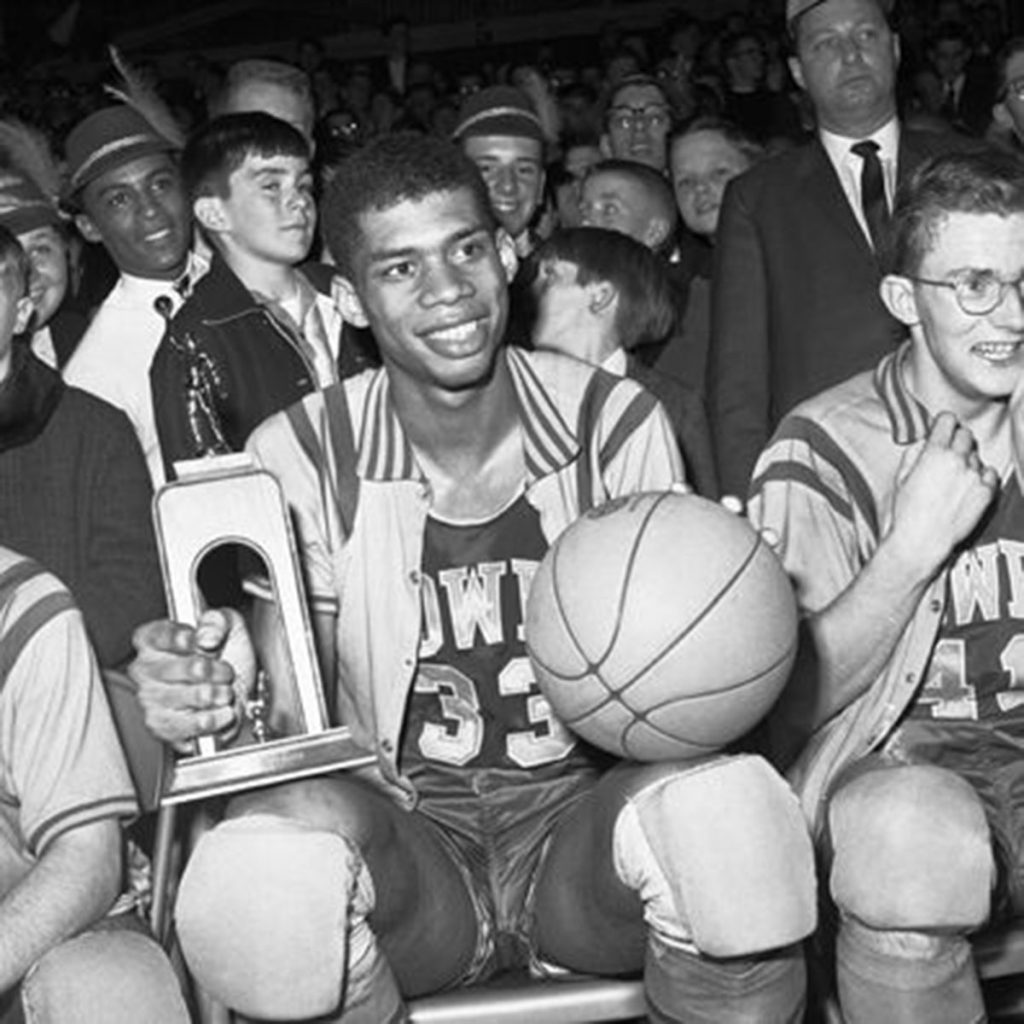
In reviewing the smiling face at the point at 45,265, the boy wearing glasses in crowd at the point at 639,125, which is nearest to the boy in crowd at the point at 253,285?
the smiling face at the point at 45,265

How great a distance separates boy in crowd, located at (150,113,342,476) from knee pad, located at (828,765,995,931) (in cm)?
200

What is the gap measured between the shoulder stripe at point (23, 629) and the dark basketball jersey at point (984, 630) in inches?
52.5

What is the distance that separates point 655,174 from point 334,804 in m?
3.24

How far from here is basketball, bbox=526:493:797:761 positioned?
2.85 m

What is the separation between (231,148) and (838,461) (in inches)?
87.4

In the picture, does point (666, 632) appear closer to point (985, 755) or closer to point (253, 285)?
point (985, 755)

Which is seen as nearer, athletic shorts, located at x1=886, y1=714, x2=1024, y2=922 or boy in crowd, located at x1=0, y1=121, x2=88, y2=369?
athletic shorts, located at x1=886, y1=714, x2=1024, y2=922

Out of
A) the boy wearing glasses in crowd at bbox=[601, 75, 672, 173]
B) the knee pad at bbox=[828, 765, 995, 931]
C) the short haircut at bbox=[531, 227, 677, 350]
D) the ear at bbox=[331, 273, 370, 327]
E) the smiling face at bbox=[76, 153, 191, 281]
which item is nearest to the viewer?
the knee pad at bbox=[828, 765, 995, 931]

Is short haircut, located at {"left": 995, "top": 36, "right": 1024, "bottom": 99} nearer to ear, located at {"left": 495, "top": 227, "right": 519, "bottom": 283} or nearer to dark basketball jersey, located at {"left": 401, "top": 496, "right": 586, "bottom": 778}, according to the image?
ear, located at {"left": 495, "top": 227, "right": 519, "bottom": 283}

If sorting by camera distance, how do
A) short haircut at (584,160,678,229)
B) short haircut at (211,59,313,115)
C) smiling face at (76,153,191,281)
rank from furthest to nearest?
short haircut at (211,59,313,115) → short haircut at (584,160,678,229) → smiling face at (76,153,191,281)

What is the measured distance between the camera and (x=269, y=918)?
271cm

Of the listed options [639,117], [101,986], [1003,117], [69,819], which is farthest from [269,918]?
[639,117]

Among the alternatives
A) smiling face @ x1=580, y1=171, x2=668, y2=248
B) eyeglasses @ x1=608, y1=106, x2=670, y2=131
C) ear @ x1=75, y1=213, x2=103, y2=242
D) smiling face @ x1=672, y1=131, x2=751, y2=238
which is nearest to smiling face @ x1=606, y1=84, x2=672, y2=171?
eyeglasses @ x1=608, y1=106, x2=670, y2=131

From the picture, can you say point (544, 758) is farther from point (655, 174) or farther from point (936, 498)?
point (655, 174)
